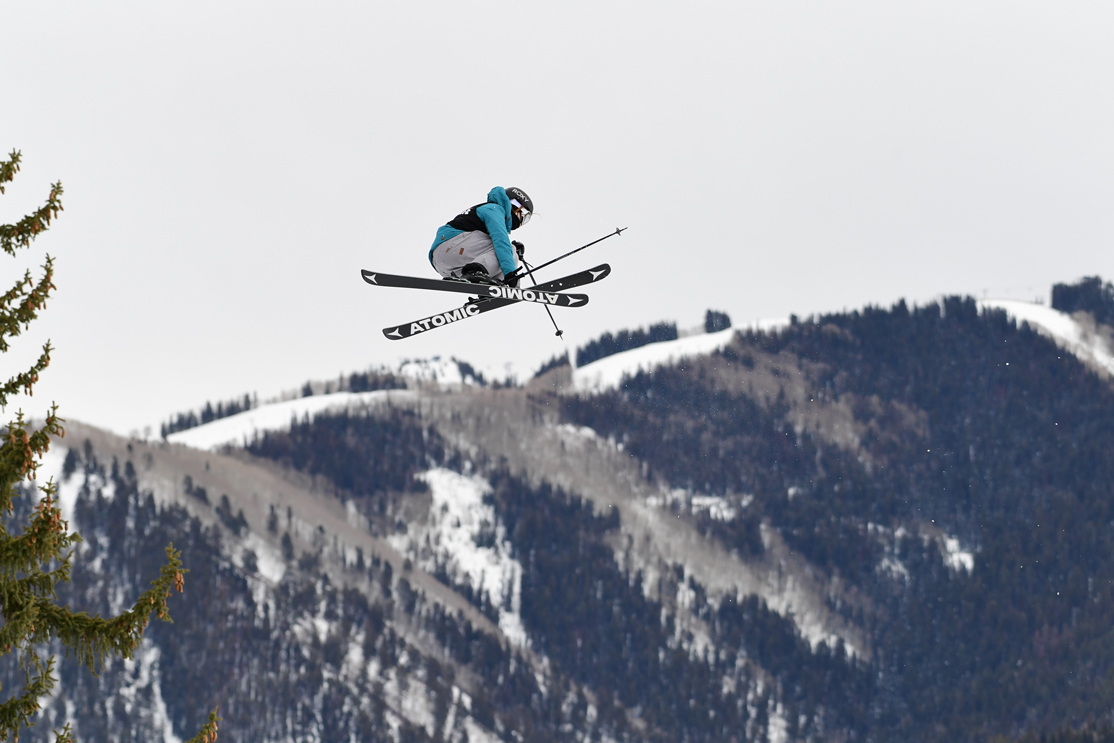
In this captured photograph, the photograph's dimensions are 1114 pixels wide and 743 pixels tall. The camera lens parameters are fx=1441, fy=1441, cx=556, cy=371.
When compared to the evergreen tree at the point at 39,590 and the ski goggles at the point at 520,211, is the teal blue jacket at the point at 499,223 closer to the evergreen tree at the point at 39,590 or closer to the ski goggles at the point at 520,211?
the ski goggles at the point at 520,211

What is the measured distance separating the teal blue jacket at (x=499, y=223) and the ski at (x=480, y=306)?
3.98 feet

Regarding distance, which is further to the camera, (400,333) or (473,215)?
(400,333)

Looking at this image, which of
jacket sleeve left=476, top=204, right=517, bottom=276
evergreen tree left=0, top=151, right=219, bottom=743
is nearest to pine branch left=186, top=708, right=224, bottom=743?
evergreen tree left=0, top=151, right=219, bottom=743

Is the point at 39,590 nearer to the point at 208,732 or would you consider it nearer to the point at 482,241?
the point at 208,732

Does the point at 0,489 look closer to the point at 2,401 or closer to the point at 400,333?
the point at 2,401

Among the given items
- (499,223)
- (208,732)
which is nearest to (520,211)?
(499,223)

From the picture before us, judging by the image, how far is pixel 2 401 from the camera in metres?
12.6

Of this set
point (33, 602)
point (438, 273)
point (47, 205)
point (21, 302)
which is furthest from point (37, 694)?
point (438, 273)

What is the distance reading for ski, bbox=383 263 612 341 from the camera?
17.4 m

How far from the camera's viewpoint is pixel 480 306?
17.6 m

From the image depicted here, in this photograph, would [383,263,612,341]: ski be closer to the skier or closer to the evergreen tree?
the skier

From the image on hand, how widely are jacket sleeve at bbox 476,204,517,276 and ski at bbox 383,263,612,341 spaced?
1.19 m

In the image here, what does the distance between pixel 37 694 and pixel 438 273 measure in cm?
653

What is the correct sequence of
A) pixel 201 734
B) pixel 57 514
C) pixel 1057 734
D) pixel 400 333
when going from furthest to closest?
pixel 1057 734, pixel 400 333, pixel 201 734, pixel 57 514
